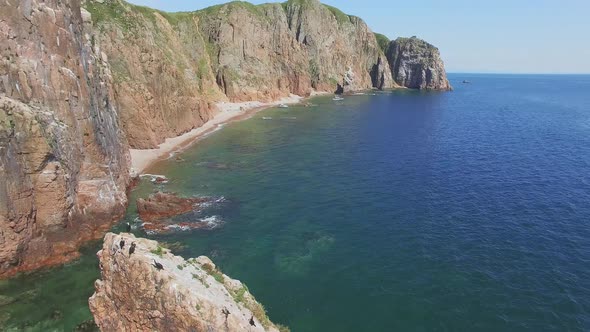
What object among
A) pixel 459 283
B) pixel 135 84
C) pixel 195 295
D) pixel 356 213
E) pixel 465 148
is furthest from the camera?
pixel 465 148

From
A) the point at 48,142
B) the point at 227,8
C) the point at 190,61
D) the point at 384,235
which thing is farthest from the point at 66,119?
the point at 227,8

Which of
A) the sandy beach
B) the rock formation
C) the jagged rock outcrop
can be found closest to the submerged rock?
the rock formation

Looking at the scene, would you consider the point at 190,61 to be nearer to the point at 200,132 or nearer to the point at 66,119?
the point at 200,132

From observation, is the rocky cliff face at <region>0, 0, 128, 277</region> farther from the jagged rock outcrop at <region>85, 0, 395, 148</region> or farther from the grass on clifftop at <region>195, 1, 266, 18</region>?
the grass on clifftop at <region>195, 1, 266, 18</region>

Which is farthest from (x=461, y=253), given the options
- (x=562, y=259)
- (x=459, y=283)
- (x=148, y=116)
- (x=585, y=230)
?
(x=148, y=116)

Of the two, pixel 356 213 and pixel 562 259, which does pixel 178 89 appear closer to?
pixel 356 213

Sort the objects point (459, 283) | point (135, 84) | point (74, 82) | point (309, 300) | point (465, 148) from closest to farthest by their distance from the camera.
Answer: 1. point (309, 300)
2. point (459, 283)
3. point (74, 82)
4. point (135, 84)
5. point (465, 148)

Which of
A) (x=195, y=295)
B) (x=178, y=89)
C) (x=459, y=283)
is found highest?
(x=178, y=89)
